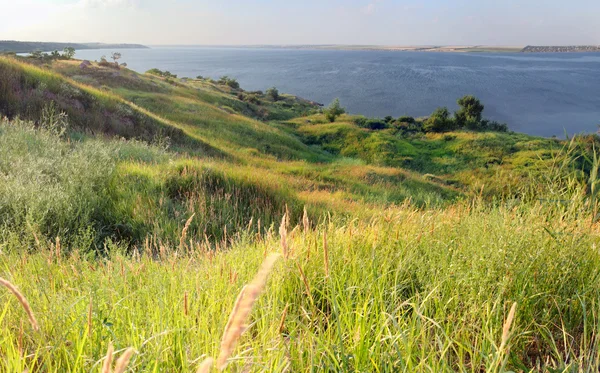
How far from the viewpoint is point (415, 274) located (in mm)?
2795

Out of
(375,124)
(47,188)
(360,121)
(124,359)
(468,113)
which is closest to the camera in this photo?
(124,359)

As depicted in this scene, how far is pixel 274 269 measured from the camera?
2555 millimetres

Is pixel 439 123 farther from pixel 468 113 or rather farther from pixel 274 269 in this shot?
pixel 274 269

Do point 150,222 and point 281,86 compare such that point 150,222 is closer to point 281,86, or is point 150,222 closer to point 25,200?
point 25,200

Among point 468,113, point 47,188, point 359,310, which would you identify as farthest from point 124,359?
point 468,113

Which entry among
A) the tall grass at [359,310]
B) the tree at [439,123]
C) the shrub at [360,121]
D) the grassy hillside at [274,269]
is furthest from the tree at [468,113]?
the tall grass at [359,310]

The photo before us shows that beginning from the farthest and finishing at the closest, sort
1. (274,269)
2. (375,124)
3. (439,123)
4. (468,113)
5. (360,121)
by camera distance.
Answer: (468,113) < (360,121) < (439,123) < (375,124) < (274,269)

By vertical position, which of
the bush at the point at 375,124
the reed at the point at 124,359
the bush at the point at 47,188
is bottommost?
the bush at the point at 375,124

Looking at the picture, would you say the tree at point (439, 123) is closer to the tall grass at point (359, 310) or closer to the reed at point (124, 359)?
the tall grass at point (359, 310)

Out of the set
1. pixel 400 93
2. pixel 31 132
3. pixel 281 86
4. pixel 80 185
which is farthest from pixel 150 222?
pixel 281 86

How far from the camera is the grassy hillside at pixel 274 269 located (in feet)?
5.84

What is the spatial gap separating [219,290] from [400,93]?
114366 mm

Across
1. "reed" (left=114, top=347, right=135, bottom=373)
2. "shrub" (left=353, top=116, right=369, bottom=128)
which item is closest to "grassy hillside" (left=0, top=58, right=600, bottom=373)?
"reed" (left=114, top=347, right=135, bottom=373)

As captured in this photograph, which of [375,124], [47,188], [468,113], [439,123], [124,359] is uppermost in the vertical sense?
[468,113]
